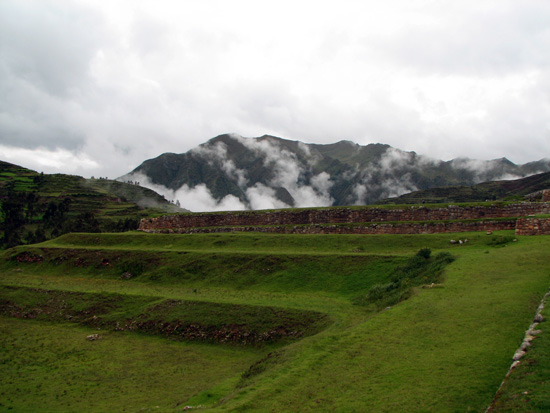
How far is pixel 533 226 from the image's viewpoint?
2758 cm

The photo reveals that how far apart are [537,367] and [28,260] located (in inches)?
1847

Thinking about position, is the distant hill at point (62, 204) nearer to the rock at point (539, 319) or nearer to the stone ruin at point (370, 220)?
the stone ruin at point (370, 220)

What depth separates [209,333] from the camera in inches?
873

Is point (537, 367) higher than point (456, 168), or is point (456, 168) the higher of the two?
point (456, 168)

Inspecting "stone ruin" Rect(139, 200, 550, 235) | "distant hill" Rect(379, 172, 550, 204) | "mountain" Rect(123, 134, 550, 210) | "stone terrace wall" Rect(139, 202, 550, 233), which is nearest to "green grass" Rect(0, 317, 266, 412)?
"stone ruin" Rect(139, 200, 550, 235)

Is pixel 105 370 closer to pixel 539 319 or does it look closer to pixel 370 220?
pixel 539 319

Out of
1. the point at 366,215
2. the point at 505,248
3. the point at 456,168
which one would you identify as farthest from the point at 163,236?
the point at 456,168

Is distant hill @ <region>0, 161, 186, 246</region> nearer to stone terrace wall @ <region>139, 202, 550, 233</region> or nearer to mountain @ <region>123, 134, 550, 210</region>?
mountain @ <region>123, 134, 550, 210</region>

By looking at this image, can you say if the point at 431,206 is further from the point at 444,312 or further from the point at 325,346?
the point at 325,346

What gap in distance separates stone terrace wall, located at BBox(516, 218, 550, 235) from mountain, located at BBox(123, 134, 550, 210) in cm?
7512

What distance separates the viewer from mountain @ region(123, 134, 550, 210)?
10812cm

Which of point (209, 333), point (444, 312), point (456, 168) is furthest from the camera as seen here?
point (456, 168)

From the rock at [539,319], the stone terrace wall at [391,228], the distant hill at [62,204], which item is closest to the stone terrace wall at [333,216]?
the stone terrace wall at [391,228]

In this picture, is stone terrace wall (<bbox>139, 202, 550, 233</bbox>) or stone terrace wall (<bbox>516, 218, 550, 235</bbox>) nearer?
stone terrace wall (<bbox>516, 218, 550, 235</bbox>)
